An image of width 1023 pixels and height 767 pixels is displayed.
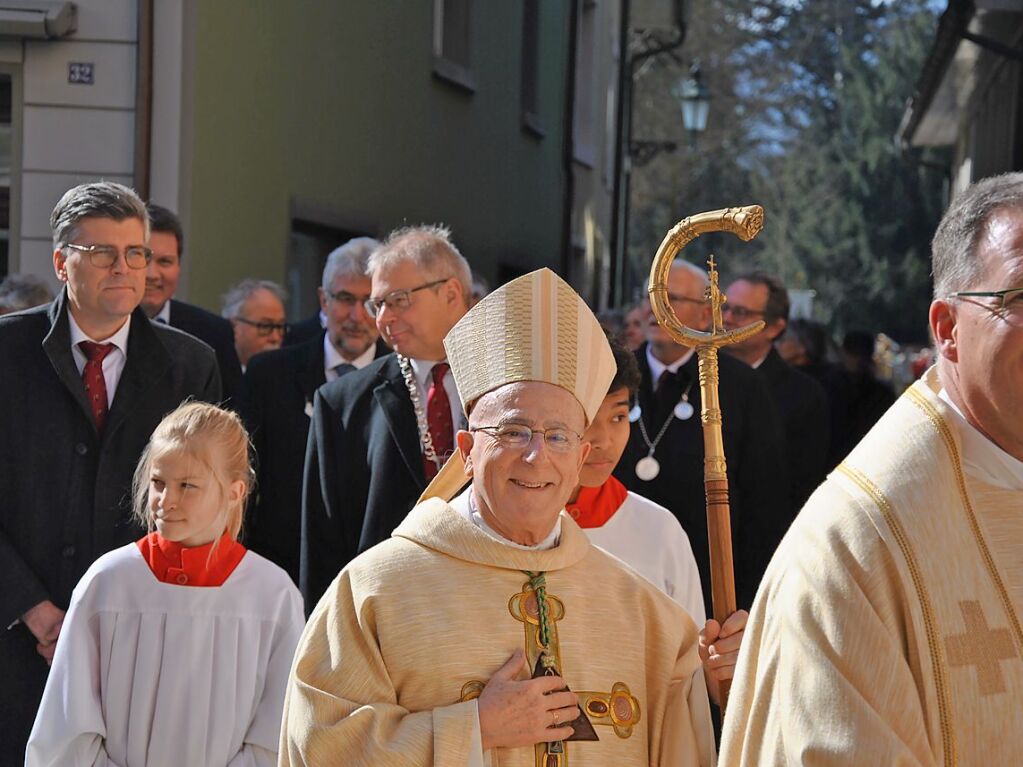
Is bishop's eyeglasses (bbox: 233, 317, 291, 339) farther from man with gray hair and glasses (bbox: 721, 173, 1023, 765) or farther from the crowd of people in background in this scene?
man with gray hair and glasses (bbox: 721, 173, 1023, 765)

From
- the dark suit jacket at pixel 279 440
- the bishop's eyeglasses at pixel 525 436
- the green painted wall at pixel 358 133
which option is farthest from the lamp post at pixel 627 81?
the bishop's eyeglasses at pixel 525 436

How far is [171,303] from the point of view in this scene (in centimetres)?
736

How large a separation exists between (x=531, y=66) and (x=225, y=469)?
14444 mm

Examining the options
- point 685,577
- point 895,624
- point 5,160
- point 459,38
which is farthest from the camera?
point 459,38

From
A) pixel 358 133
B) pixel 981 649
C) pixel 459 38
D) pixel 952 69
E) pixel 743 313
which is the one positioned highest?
pixel 952 69

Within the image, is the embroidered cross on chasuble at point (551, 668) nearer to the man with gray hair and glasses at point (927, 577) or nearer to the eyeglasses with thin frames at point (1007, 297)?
the man with gray hair and glasses at point (927, 577)

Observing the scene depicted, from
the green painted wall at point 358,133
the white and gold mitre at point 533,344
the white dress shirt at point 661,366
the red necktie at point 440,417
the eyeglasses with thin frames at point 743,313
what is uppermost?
the green painted wall at point 358,133

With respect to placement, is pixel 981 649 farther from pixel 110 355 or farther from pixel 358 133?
pixel 358 133

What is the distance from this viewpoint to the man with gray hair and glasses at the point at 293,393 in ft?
21.9

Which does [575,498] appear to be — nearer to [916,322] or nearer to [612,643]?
[612,643]

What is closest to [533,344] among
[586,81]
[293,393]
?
[293,393]

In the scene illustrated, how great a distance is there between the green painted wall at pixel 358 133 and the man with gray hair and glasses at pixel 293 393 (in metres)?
2.77

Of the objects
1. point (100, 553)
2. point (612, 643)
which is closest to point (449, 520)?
point (612, 643)

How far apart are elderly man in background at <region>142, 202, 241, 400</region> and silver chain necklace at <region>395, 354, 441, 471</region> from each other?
4.74ft
